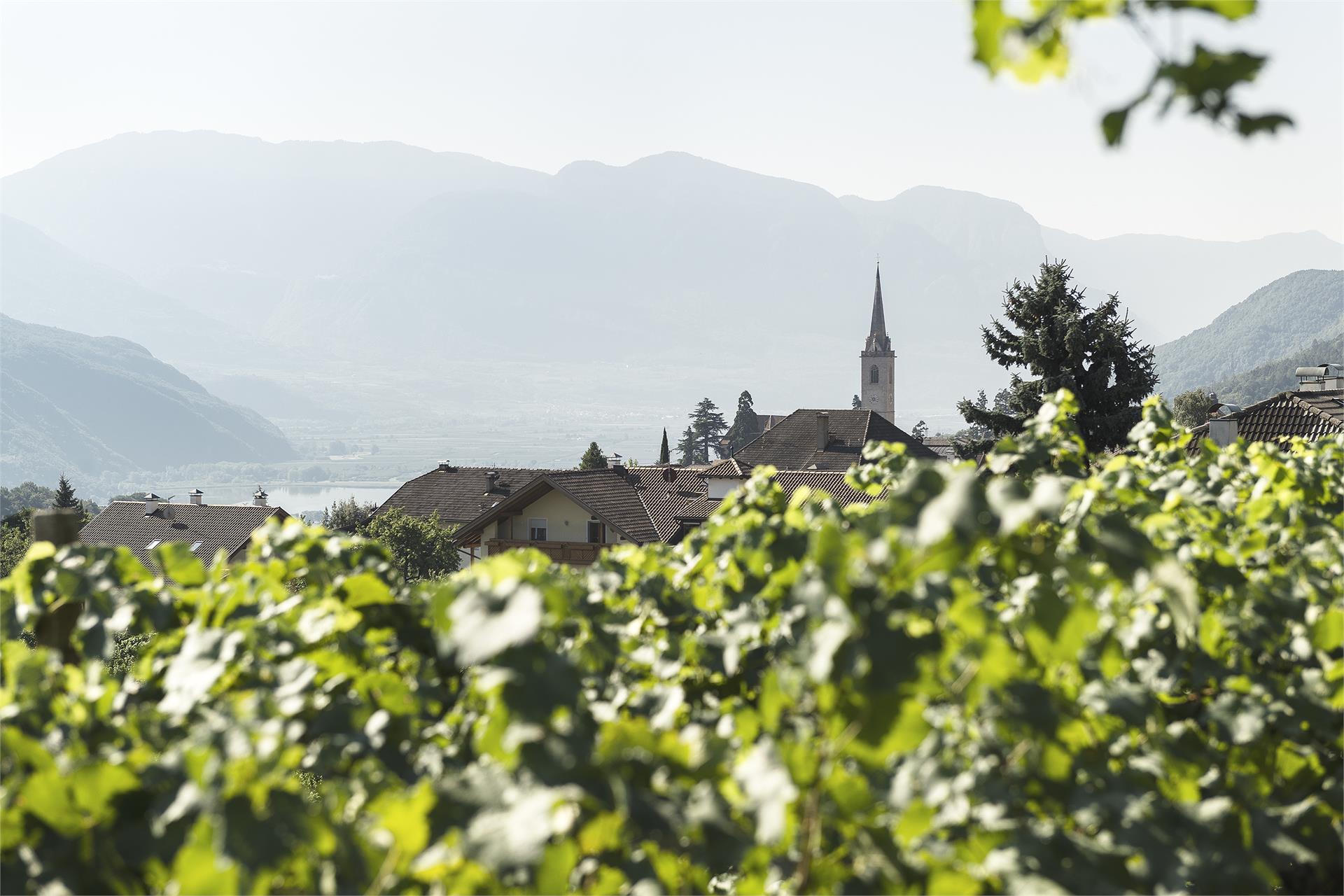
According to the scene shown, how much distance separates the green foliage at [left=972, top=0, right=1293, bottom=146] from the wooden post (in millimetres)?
2249

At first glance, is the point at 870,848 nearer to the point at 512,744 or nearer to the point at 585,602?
the point at 512,744

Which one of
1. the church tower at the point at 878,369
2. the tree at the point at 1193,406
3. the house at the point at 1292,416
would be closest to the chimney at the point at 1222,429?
the house at the point at 1292,416

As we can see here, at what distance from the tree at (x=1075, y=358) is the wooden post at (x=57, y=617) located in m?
29.3

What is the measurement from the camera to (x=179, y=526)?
61.0 m

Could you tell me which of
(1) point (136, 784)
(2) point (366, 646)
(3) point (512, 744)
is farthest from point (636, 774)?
(2) point (366, 646)

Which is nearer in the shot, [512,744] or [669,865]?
[512,744]

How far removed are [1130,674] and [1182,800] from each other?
414 mm

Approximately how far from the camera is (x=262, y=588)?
2.49 m

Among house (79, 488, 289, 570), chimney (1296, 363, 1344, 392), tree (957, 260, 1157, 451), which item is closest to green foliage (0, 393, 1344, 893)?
chimney (1296, 363, 1344, 392)

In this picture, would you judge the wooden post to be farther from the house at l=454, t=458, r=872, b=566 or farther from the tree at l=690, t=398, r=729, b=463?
the tree at l=690, t=398, r=729, b=463

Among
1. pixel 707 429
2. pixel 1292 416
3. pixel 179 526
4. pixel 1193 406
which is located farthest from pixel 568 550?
pixel 707 429

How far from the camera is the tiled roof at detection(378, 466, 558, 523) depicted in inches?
2238

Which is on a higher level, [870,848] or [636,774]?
[636,774]

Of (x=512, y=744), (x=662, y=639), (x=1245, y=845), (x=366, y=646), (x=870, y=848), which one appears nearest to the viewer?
(x=512, y=744)
